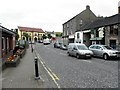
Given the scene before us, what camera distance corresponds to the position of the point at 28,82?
7.51m

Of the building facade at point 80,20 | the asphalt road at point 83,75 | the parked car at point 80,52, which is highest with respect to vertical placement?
the building facade at point 80,20

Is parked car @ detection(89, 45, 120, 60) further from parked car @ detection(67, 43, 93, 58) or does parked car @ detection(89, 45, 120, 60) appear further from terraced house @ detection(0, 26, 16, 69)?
terraced house @ detection(0, 26, 16, 69)

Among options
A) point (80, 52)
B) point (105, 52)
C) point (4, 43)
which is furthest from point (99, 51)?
point (4, 43)

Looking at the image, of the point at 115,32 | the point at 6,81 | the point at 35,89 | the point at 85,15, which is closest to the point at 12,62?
the point at 6,81

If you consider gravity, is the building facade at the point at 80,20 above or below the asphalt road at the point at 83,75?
above

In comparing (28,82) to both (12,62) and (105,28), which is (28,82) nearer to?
(12,62)

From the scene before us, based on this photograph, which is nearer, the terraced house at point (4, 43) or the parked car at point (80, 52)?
the terraced house at point (4, 43)

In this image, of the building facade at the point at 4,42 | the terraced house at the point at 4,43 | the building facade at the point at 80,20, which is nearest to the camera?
the terraced house at the point at 4,43

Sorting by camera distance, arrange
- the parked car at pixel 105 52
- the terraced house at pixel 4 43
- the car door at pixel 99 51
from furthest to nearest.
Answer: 1. the car door at pixel 99 51
2. the parked car at pixel 105 52
3. the terraced house at pixel 4 43

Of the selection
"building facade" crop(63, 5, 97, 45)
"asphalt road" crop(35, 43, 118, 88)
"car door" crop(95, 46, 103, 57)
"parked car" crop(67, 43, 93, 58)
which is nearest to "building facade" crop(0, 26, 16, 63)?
"asphalt road" crop(35, 43, 118, 88)

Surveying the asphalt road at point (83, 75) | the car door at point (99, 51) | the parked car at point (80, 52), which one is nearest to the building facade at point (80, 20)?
the parked car at point (80, 52)

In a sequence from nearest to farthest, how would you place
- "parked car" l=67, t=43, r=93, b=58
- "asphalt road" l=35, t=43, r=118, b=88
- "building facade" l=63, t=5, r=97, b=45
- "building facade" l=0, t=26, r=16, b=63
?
"asphalt road" l=35, t=43, r=118, b=88
"building facade" l=0, t=26, r=16, b=63
"parked car" l=67, t=43, r=93, b=58
"building facade" l=63, t=5, r=97, b=45

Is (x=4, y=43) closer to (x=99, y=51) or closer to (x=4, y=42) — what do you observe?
(x=4, y=42)

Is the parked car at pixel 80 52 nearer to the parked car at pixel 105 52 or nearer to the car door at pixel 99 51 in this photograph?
the car door at pixel 99 51
